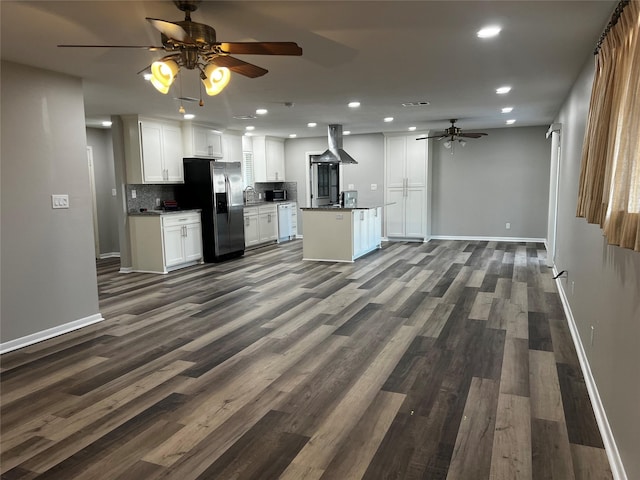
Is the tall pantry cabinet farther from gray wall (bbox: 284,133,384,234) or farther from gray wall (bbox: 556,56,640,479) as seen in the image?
gray wall (bbox: 556,56,640,479)

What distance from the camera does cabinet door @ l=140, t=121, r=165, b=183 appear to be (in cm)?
694

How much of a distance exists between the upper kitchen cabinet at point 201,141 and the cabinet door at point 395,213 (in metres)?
3.84

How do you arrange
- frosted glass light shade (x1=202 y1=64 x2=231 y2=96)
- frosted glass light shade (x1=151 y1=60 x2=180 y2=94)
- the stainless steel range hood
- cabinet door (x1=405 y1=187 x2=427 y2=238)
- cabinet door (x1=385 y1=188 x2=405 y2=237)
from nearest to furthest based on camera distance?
1. frosted glass light shade (x1=151 y1=60 x2=180 y2=94)
2. frosted glass light shade (x1=202 y1=64 x2=231 y2=96)
3. the stainless steel range hood
4. cabinet door (x1=405 y1=187 x2=427 y2=238)
5. cabinet door (x1=385 y1=188 x2=405 y2=237)

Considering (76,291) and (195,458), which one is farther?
(76,291)

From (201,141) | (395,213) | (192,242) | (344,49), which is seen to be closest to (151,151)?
(201,141)

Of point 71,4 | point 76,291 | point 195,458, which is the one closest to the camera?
point 195,458

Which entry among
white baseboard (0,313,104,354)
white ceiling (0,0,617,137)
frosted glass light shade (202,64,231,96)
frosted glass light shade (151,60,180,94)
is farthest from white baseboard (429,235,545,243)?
frosted glass light shade (151,60,180,94)

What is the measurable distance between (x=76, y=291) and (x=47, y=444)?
89.7 inches

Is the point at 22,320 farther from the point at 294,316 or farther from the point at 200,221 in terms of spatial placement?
the point at 200,221

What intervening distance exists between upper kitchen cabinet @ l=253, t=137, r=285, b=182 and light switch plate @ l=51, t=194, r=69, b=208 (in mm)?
5938

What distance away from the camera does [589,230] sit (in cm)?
329

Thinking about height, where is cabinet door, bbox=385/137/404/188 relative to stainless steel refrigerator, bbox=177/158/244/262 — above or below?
above

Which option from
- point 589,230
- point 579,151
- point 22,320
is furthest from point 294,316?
point 579,151

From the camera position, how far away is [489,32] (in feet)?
10.5
